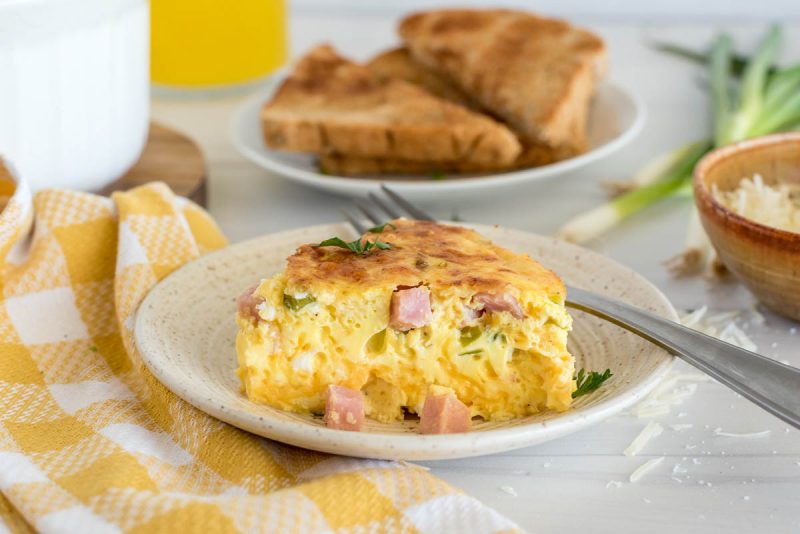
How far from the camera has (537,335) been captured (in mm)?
1813

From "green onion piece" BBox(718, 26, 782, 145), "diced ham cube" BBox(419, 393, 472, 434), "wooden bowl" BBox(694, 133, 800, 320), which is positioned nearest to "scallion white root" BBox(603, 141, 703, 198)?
"green onion piece" BBox(718, 26, 782, 145)

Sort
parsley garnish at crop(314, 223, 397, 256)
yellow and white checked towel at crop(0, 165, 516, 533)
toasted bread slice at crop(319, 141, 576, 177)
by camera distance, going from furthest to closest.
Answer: toasted bread slice at crop(319, 141, 576, 177)
parsley garnish at crop(314, 223, 397, 256)
yellow and white checked towel at crop(0, 165, 516, 533)

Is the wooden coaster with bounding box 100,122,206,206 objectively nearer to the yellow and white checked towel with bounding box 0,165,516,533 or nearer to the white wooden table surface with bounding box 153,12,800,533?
→ the white wooden table surface with bounding box 153,12,800,533

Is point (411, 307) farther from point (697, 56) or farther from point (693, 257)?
point (697, 56)

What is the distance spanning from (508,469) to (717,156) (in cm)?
105

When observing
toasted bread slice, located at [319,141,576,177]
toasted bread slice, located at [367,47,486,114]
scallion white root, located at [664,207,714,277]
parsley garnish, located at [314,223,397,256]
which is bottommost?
toasted bread slice, located at [319,141,576,177]

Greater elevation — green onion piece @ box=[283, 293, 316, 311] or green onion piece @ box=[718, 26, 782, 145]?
green onion piece @ box=[283, 293, 316, 311]

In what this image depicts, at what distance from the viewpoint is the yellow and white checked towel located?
1.57 m

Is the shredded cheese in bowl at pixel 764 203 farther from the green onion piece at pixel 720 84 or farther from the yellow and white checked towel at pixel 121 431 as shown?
the yellow and white checked towel at pixel 121 431

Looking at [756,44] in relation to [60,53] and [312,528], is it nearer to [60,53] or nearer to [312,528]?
[60,53]

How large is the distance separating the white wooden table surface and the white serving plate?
95 millimetres

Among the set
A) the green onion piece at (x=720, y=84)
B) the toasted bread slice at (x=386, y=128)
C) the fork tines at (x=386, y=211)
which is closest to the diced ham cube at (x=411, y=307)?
the fork tines at (x=386, y=211)

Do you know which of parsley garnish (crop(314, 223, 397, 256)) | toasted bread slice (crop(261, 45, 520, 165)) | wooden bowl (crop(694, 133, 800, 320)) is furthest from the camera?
toasted bread slice (crop(261, 45, 520, 165))

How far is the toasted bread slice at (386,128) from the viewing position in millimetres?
3051
